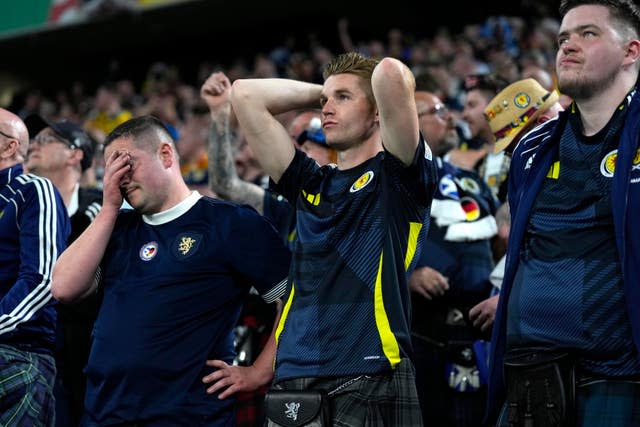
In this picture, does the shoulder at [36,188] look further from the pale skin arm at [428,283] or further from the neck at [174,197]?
the pale skin arm at [428,283]

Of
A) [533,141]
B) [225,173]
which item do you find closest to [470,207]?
[225,173]

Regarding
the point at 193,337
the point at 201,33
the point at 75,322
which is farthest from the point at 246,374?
the point at 201,33

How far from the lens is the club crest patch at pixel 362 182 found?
3460mm

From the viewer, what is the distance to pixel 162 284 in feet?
12.1

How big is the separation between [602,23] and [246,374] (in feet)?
6.01

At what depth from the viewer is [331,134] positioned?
358 centimetres

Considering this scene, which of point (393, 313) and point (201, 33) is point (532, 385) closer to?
point (393, 313)

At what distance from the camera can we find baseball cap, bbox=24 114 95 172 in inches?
214

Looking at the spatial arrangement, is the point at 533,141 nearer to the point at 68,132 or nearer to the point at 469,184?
the point at 469,184

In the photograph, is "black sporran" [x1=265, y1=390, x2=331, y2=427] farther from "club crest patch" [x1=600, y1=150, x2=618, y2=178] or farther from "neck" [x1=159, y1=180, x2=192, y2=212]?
"club crest patch" [x1=600, y1=150, x2=618, y2=178]

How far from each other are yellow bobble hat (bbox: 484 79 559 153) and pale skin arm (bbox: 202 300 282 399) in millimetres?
1654

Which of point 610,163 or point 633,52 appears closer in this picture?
point 610,163

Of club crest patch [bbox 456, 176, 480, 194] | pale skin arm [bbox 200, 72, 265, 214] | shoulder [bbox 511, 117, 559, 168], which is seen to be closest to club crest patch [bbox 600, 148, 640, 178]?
shoulder [bbox 511, 117, 559, 168]

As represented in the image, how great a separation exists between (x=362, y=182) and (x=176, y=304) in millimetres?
862
